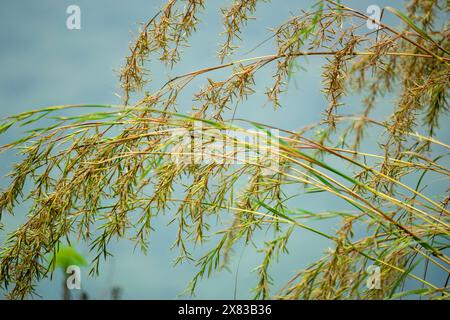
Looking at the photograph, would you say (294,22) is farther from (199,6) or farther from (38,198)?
(38,198)

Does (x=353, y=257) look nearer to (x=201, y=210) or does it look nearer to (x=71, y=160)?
(x=201, y=210)

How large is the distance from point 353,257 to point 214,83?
0.90m

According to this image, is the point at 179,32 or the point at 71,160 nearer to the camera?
the point at 71,160

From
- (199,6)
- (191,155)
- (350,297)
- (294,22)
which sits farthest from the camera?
(199,6)

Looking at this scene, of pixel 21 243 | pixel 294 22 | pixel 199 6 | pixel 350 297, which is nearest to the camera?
pixel 350 297

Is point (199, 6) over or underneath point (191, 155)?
over

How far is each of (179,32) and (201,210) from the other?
0.87m
